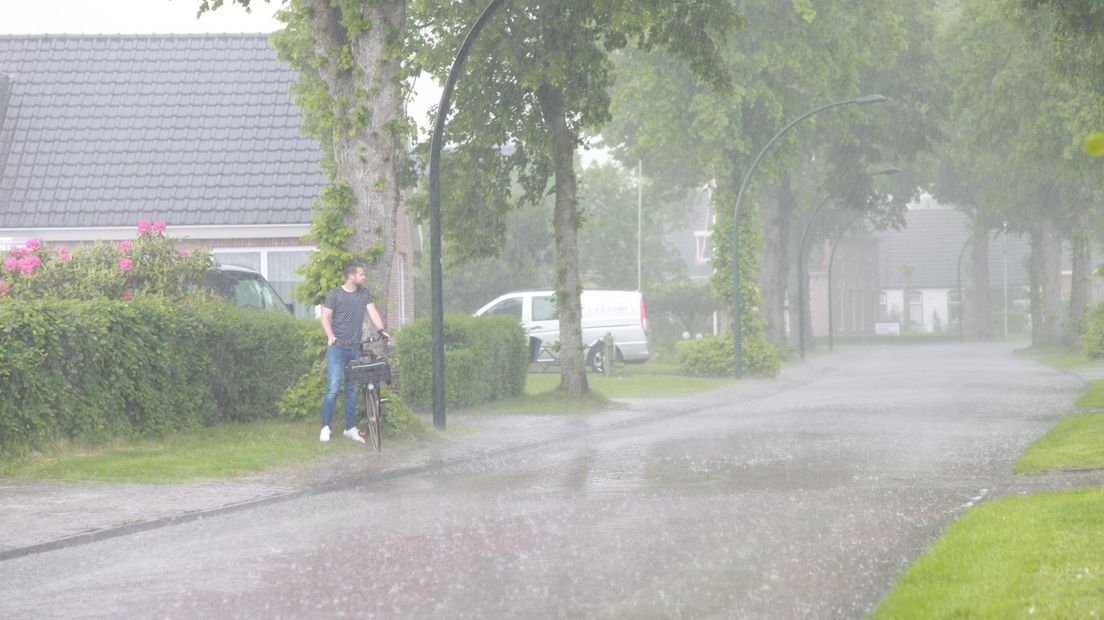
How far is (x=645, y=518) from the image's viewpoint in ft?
33.3

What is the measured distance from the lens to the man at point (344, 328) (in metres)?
16.2

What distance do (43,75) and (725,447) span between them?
886 inches

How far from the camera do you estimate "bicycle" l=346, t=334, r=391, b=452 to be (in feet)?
52.0

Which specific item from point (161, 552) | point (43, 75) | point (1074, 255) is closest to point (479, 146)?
point (43, 75)

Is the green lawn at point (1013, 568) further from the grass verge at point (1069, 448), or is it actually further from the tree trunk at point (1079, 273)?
the tree trunk at point (1079, 273)

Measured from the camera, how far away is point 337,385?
53.7 feet

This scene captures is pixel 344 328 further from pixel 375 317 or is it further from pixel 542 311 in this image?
pixel 542 311

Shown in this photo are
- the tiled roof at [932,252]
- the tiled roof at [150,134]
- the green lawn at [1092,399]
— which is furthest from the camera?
the tiled roof at [932,252]

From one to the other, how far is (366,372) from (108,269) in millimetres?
4548

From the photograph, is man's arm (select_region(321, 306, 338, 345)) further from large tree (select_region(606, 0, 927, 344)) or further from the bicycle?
large tree (select_region(606, 0, 927, 344))

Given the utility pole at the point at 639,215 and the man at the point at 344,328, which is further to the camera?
the utility pole at the point at 639,215

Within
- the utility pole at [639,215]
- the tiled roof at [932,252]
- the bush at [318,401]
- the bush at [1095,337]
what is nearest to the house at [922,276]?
the tiled roof at [932,252]

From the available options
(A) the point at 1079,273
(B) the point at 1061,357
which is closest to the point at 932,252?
(A) the point at 1079,273

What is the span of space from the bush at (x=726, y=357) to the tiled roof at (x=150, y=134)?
1193 centimetres
